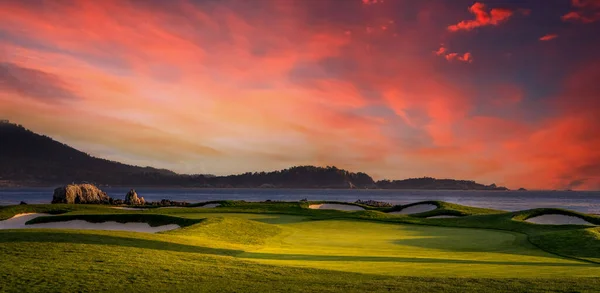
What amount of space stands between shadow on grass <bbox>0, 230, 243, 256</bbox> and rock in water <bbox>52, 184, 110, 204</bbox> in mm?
56988

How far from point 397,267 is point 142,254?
7532mm

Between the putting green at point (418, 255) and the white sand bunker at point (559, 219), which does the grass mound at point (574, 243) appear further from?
the white sand bunker at point (559, 219)

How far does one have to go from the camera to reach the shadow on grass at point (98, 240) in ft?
51.5

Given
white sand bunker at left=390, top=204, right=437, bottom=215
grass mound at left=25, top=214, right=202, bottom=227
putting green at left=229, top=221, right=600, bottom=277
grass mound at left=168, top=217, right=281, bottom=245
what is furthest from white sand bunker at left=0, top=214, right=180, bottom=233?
white sand bunker at left=390, top=204, right=437, bottom=215

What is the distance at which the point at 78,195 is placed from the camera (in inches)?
2849

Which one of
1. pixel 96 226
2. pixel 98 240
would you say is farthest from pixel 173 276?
pixel 96 226

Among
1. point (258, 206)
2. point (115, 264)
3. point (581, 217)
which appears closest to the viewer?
point (115, 264)

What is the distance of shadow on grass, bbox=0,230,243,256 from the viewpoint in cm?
1570

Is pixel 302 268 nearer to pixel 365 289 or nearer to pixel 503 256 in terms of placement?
pixel 365 289

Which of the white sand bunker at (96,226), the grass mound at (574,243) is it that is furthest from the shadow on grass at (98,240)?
the grass mound at (574,243)

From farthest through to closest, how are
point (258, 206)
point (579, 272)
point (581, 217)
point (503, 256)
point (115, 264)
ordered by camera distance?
1. point (258, 206)
2. point (581, 217)
3. point (503, 256)
4. point (579, 272)
5. point (115, 264)

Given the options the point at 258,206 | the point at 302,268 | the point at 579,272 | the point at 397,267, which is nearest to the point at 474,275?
the point at 397,267

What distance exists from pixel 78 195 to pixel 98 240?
203ft

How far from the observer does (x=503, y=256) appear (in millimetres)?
18125
